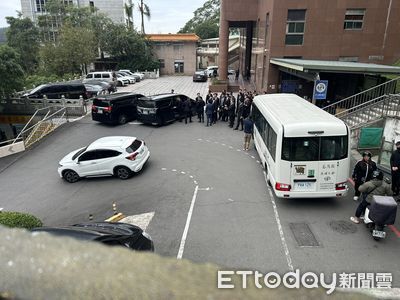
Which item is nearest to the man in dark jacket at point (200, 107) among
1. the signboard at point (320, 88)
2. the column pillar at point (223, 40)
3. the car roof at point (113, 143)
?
the signboard at point (320, 88)

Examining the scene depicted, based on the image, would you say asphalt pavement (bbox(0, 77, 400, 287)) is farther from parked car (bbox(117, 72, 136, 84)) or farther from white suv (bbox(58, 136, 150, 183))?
parked car (bbox(117, 72, 136, 84))

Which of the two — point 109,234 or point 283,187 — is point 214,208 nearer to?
point 283,187

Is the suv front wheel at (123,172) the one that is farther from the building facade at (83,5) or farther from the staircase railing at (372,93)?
the building facade at (83,5)

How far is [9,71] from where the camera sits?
21.5 meters

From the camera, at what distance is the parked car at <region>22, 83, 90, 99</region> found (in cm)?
2503

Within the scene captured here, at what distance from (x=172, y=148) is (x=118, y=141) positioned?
Result: 343 cm

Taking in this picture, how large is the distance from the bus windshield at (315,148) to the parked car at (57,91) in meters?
20.4

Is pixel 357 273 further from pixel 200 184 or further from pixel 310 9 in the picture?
pixel 310 9

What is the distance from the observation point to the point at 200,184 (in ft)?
37.3

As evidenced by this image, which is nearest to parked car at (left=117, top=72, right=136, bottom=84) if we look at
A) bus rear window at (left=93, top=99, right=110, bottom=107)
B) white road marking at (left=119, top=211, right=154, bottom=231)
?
bus rear window at (left=93, top=99, right=110, bottom=107)

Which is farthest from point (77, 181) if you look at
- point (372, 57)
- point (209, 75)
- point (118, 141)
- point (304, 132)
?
point (209, 75)

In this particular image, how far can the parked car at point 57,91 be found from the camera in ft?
82.1

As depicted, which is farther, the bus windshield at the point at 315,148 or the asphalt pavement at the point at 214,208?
the bus windshield at the point at 315,148

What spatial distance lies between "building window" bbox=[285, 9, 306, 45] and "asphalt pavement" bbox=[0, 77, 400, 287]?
11048 mm
